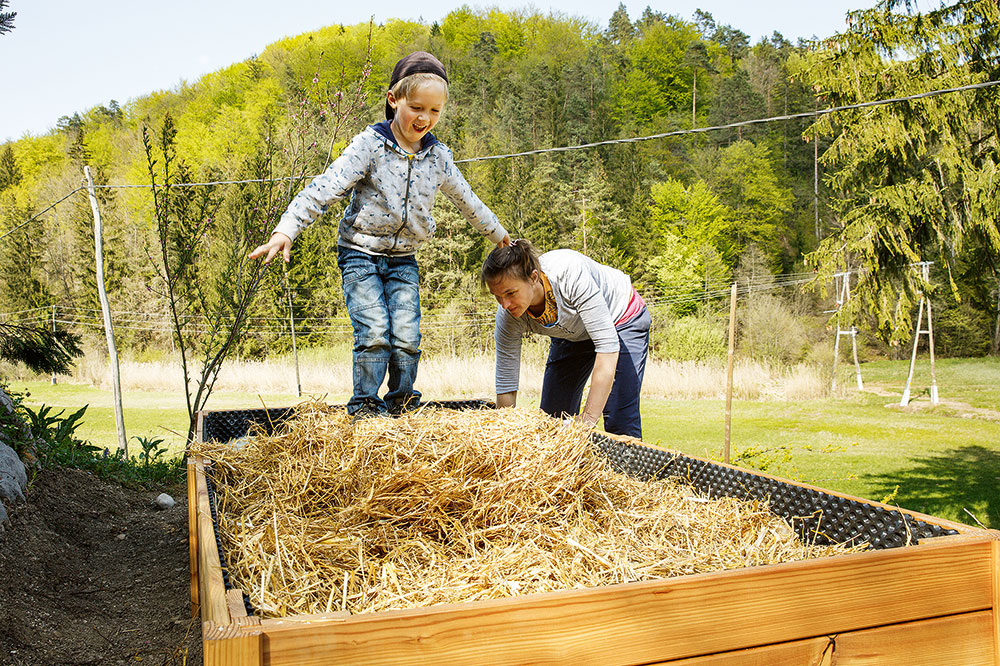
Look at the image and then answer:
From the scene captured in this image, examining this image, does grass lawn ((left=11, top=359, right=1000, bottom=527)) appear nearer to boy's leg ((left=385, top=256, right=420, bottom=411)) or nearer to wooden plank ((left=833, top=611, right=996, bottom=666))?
boy's leg ((left=385, top=256, right=420, bottom=411))

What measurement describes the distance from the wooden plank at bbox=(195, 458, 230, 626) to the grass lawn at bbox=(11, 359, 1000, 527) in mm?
3970

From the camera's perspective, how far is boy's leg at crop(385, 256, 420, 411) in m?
2.40

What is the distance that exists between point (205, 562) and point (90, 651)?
1.43 meters

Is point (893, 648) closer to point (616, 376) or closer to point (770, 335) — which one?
point (616, 376)

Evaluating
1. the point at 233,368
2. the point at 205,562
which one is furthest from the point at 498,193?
the point at 205,562

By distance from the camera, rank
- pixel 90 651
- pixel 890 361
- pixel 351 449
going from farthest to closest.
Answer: pixel 890 361 < pixel 90 651 < pixel 351 449

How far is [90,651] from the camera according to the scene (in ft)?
6.74

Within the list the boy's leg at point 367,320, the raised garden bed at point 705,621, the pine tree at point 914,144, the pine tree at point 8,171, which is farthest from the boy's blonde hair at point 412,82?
the pine tree at point 8,171

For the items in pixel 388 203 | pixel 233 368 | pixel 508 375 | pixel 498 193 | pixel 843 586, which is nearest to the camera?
pixel 843 586

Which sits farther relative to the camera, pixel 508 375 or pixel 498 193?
pixel 498 193

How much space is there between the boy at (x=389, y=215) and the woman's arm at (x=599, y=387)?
645 mm

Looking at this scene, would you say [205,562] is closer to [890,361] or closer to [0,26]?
[0,26]

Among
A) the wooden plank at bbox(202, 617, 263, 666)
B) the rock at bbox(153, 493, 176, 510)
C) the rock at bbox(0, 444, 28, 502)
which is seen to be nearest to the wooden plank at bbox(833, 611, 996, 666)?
the wooden plank at bbox(202, 617, 263, 666)

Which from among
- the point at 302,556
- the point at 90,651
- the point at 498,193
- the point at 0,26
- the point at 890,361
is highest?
the point at 498,193
